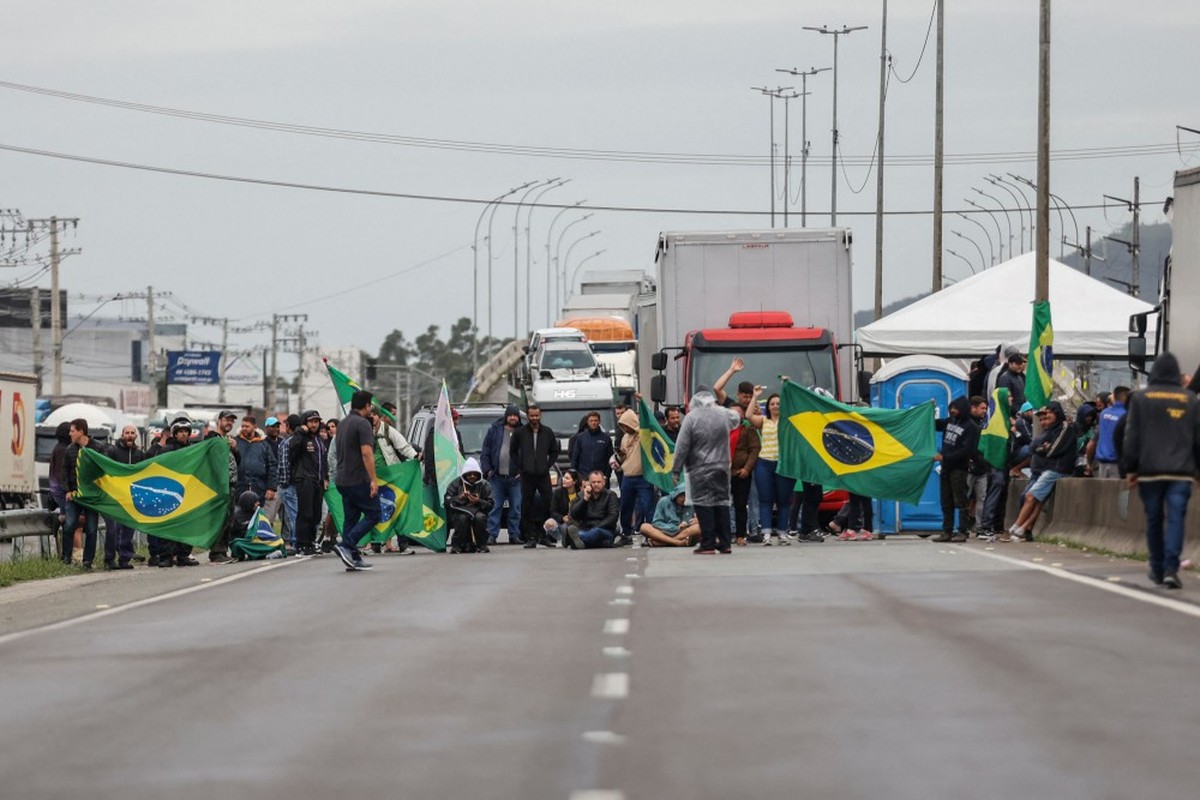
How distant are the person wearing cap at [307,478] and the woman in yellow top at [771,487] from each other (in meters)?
5.59

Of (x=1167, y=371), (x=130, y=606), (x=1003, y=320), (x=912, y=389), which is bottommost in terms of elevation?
(x=130, y=606)

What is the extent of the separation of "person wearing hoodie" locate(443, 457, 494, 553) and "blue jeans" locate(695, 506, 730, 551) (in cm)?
Answer: 397

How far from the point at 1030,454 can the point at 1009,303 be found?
930 centimetres

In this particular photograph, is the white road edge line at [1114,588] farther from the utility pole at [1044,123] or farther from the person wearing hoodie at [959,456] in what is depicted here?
the utility pole at [1044,123]

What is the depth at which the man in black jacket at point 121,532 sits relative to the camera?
2612 centimetres

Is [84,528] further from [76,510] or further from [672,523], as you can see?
[672,523]

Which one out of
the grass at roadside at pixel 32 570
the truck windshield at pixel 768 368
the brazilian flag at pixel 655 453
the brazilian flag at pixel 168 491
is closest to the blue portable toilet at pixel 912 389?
the truck windshield at pixel 768 368

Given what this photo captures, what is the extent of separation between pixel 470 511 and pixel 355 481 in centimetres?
484

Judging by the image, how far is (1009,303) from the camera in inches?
1406

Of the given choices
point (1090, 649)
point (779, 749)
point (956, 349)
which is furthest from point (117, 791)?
point (956, 349)

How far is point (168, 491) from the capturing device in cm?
2648

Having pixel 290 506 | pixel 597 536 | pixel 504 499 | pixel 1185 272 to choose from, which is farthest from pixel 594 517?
pixel 1185 272

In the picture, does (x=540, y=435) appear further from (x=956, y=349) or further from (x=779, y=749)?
(x=779, y=749)

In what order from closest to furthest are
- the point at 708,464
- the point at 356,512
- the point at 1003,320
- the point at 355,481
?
the point at 355,481, the point at 356,512, the point at 708,464, the point at 1003,320
